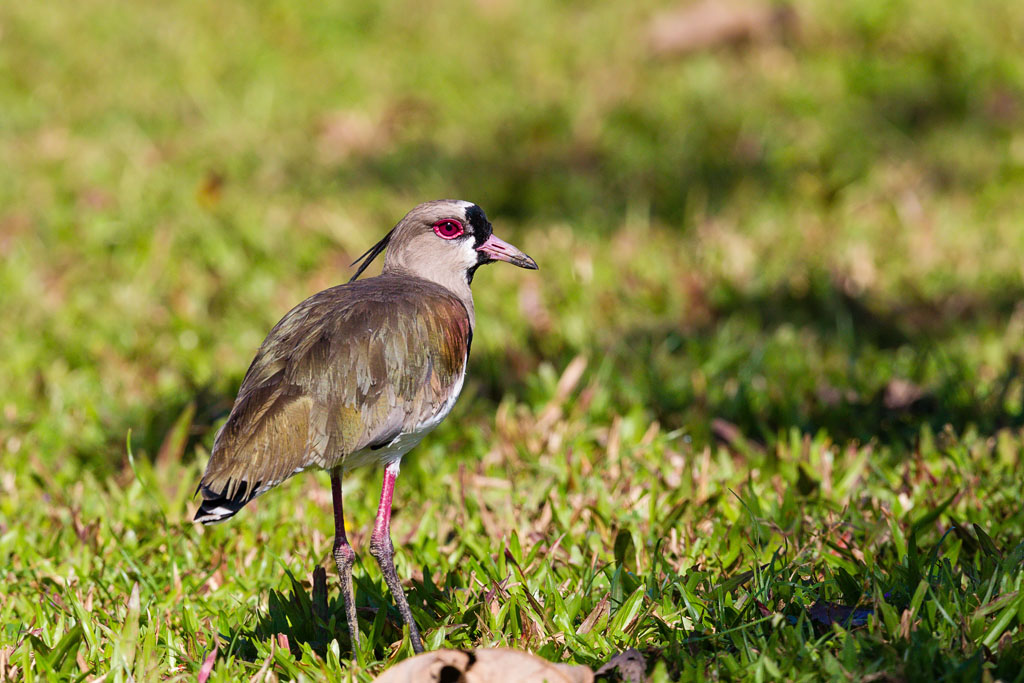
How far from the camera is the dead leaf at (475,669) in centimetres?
270

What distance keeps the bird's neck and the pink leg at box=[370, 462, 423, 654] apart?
1.99 feet

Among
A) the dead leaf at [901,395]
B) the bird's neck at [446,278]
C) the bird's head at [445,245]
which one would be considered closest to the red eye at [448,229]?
the bird's head at [445,245]

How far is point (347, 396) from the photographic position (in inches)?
122

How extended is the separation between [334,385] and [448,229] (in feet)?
2.44

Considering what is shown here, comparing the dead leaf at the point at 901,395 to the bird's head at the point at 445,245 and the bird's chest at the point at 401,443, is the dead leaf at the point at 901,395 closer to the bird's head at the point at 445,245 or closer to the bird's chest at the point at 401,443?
the bird's head at the point at 445,245

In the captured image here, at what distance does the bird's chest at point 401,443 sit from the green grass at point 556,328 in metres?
0.48

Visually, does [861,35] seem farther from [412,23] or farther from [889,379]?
[889,379]

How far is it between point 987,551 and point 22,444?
3.60 metres

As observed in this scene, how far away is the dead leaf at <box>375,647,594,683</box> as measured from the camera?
270 cm

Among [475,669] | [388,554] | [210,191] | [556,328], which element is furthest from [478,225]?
[210,191]

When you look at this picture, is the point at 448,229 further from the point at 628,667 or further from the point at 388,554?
the point at 628,667

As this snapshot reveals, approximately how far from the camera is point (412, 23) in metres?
10.3

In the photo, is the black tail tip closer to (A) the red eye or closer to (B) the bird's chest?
(B) the bird's chest

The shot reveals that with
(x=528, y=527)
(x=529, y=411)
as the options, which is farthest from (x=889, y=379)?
(x=528, y=527)
